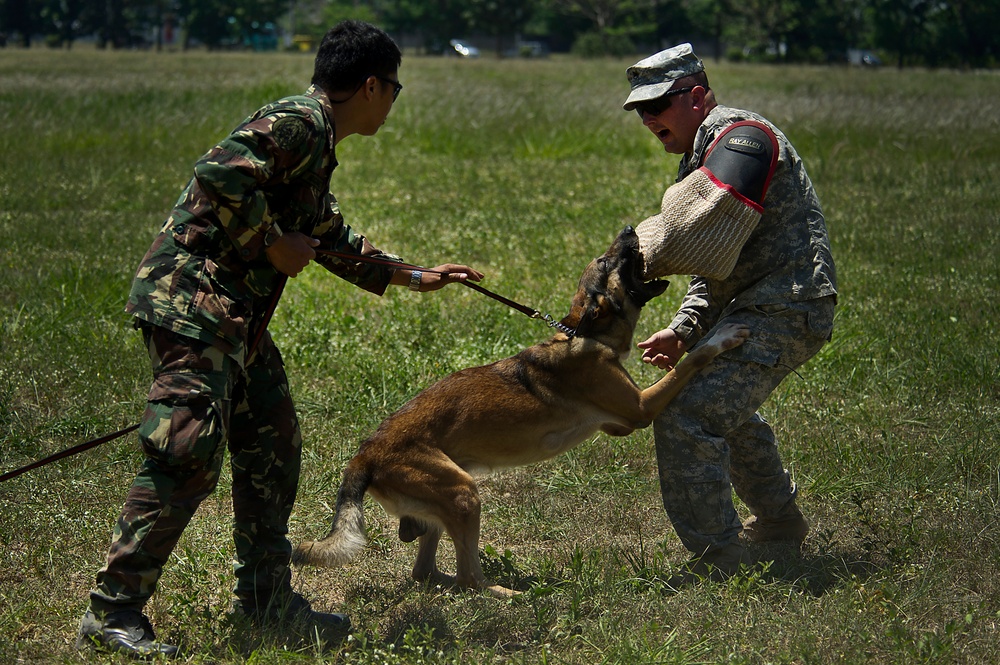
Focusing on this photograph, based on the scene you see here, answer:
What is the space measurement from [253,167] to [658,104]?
5.75 feet

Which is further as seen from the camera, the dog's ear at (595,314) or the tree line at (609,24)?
the tree line at (609,24)

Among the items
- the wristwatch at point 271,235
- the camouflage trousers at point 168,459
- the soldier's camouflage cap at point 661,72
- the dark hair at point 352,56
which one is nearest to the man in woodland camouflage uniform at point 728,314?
the soldier's camouflage cap at point 661,72

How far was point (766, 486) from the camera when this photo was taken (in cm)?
450

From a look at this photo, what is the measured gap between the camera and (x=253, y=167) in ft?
10.4

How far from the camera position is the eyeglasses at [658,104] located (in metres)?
4.02

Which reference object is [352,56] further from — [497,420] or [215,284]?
[497,420]

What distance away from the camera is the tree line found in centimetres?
6003

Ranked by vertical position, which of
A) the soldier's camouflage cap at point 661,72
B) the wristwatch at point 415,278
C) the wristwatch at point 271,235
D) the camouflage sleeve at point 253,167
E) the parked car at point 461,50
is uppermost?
the soldier's camouflage cap at point 661,72

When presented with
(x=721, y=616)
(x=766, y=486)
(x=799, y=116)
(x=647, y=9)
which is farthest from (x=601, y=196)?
(x=647, y=9)

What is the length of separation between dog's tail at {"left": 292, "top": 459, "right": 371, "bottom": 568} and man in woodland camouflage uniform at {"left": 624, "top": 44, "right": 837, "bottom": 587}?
50.7 inches

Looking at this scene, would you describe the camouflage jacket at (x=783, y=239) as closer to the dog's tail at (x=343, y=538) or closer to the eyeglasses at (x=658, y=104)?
the eyeglasses at (x=658, y=104)

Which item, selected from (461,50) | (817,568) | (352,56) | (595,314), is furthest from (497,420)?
(461,50)

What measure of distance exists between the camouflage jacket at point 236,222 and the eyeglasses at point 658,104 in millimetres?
1340

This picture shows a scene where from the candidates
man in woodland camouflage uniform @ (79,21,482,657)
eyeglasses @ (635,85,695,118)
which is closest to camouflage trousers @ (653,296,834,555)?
eyeglasses @ (635,85,695,118)
